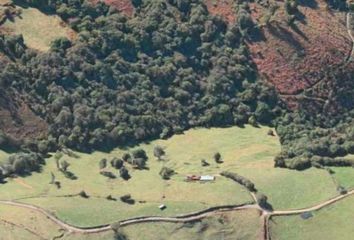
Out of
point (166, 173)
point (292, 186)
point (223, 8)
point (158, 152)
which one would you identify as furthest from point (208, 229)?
point (223, 8)

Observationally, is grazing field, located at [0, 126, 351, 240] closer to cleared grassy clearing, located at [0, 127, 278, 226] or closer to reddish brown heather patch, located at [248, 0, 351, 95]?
cleared grassy clearing, located at [0, 127, 278, 226]

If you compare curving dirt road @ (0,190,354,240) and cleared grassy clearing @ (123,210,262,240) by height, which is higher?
curving dirt road @ (0,190,354,240)

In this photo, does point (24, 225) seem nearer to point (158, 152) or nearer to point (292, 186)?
point (158, 152)

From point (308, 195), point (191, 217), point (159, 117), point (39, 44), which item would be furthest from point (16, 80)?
point (308, 195)

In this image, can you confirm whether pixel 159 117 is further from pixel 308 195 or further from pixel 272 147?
pixel 308 195

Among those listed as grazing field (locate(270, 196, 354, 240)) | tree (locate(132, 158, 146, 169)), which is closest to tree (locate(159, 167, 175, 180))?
tree (locate(132, 158, 146, 169))
